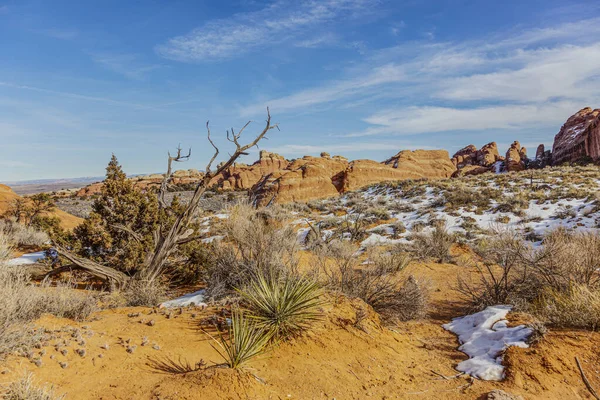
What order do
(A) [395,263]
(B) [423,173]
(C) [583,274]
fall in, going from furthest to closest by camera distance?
(B) [423,173]
(A) [395,263]
(C) [583,274]

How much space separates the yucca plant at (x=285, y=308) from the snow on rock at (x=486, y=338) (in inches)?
76.7

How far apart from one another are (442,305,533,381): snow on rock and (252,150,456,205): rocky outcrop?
2265 centimetres

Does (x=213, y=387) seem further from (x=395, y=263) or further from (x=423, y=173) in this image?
(x=423, y=173)

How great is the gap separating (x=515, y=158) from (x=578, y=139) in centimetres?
892

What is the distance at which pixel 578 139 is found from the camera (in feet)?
175

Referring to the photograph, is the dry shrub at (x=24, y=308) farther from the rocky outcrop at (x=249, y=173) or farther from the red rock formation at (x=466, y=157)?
the red rock formation at (x=466, y=157)

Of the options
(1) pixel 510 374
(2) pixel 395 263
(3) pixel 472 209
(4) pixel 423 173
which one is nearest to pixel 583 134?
(4) pixel 423 173

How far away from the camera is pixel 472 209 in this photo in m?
17.7

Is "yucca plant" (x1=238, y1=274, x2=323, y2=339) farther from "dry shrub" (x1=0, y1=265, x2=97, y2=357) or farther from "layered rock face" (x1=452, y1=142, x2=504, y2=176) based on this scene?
"layered rock face" (x1=452, y1=142, x2=504, y2=176)

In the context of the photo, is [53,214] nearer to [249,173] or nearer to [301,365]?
[301,365]

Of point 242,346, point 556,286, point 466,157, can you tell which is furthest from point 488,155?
point 242,346

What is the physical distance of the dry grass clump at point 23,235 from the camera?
42.9ft

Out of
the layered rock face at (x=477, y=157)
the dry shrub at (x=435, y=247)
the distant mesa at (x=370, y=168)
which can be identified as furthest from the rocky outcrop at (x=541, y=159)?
the dry shrub at (x=435, y=247)

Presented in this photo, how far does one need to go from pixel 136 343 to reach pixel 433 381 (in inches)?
140
